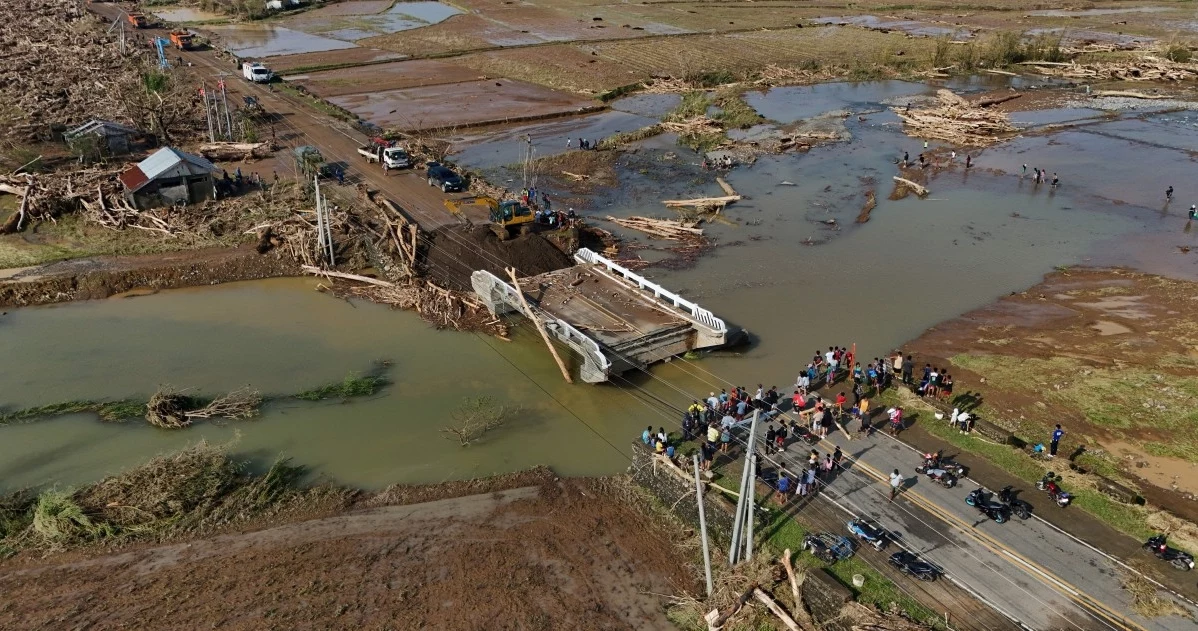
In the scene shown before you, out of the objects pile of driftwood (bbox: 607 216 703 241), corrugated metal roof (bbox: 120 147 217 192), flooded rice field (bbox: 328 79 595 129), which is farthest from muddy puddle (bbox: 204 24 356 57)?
pile of driftwood (bbox: 607 216 703 241)

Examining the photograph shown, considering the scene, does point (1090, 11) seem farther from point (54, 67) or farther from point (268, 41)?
point (54, 67)

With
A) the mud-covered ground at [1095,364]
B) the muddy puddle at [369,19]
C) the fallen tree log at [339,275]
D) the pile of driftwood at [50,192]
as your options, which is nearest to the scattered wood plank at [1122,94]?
the mud-covered ground at [1095,364]

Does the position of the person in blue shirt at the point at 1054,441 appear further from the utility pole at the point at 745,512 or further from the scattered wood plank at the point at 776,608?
the scattered wood plank at the point at 776,608

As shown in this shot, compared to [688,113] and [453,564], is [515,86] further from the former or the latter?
[453,564]

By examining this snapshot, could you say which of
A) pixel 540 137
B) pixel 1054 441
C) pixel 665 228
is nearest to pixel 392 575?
pixel 1054 441

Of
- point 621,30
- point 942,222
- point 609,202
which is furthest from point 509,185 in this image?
point 621,30

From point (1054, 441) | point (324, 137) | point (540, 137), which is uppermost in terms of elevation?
point (324, 137)
